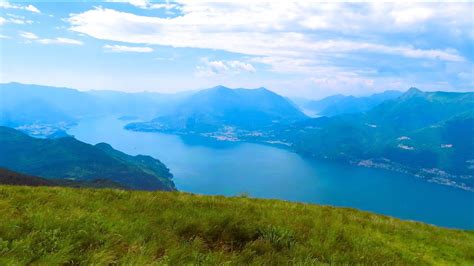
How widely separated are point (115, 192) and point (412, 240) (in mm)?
10857

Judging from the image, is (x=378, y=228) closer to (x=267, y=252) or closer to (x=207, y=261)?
(x=267, y=252)

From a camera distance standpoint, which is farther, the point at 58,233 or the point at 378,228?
the point at 378,228

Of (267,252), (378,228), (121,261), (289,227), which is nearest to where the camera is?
(121,261)

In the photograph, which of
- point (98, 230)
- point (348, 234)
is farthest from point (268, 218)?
point (98, 230)

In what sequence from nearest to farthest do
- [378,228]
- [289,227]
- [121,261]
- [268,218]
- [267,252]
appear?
[121,261] → [267,252] → [289,227] → [268,218] → [378,228]

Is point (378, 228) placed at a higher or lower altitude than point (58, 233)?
lower

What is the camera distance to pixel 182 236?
26.3 feet

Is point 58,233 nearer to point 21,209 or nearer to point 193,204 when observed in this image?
point 21,209

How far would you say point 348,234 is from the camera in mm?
9953

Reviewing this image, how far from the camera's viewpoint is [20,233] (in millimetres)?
6488

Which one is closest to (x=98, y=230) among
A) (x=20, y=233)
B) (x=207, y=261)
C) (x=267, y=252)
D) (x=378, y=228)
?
(x=20, y=233)

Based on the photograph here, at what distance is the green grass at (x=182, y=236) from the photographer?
20.4 feet

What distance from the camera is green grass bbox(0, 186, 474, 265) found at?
244 inches

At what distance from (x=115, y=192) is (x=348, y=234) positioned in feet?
27.1
